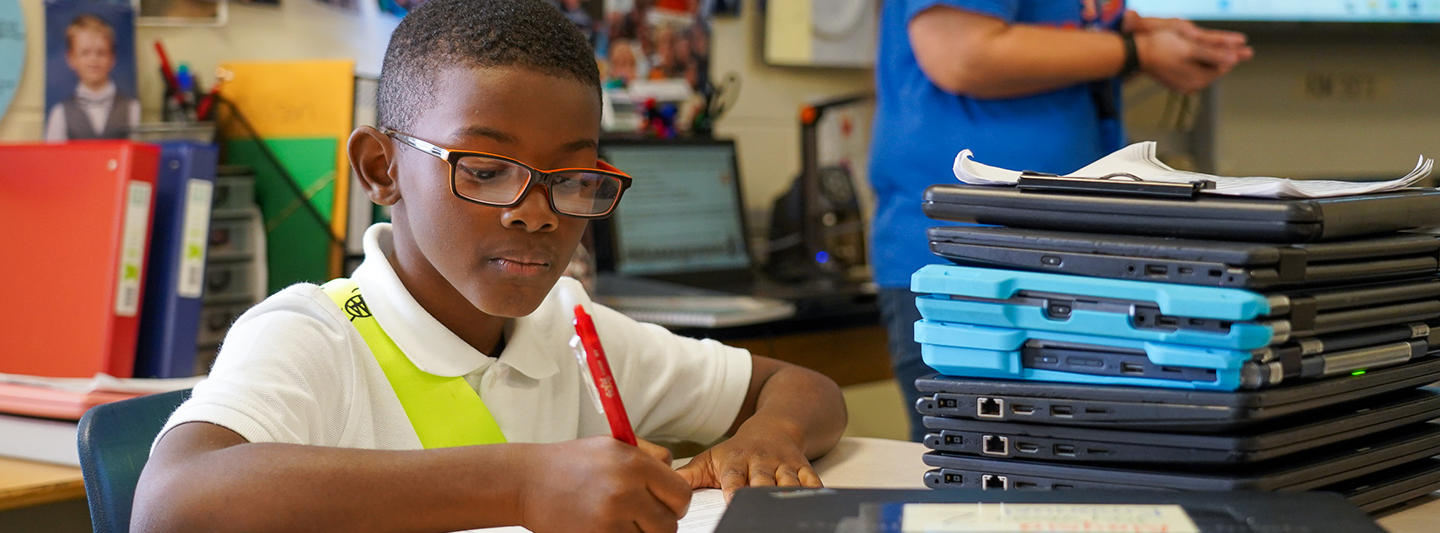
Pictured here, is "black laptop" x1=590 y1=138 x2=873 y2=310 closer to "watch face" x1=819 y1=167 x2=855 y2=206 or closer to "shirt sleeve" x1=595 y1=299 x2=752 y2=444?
"watch face" x1=819 y1=167 x2=855 y2=206

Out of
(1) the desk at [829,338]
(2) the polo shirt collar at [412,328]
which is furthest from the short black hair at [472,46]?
(1) the desk at [829,338]

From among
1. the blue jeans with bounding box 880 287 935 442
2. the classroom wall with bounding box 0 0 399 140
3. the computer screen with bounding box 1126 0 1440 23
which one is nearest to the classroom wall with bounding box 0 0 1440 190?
the computer screen with bounding box 1126 0 1440 23

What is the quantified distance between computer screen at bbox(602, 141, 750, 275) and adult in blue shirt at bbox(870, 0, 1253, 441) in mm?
811

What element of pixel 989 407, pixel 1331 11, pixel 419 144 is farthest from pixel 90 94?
pixel 1331 11

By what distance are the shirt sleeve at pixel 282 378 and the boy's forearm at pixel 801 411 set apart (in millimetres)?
326

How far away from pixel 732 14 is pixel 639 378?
1.69m

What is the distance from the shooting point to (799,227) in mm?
2541

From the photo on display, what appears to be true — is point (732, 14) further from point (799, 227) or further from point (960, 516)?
point (960, 516)

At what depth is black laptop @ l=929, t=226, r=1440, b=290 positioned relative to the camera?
63 centimetres

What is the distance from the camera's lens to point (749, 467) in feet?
3.05

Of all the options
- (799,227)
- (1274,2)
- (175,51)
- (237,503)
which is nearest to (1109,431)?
(237,503)

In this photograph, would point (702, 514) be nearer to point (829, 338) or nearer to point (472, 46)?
point (472, 46)

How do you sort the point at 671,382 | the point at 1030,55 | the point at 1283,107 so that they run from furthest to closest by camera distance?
the point at 1283,107, the point at 1030,55, the point at 671,382

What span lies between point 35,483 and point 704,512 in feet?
2.36
